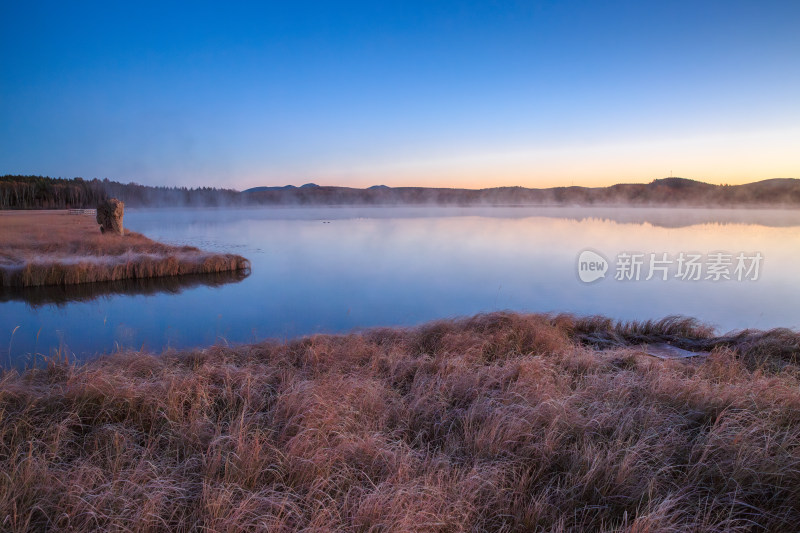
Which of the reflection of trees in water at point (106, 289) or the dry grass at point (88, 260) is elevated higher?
the dry grass at point (88, 260)

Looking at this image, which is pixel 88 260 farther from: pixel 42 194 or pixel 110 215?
pixel 42 194

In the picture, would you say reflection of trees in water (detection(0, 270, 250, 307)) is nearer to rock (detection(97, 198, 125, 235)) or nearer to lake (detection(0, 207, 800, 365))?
lake (detection(0, 207, 800, 365))

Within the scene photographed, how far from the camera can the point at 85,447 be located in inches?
123

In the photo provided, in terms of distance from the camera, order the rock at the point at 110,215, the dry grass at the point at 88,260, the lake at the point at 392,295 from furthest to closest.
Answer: the rock at the point at 110,215, the dry grass at the point at 88,260, the lake at the point at 392,295

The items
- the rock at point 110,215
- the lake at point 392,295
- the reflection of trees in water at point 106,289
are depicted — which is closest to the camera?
the lake at point 392,295

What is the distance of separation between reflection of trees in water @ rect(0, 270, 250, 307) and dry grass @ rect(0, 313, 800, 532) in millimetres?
7586

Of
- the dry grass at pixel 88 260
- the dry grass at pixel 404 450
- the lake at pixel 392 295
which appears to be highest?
the dry grass at pixel 88 260

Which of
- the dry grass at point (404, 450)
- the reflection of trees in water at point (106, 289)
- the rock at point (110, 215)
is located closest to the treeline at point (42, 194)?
the rock at point (110, 215)

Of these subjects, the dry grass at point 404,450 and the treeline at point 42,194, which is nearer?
the dry grass at point 404,450

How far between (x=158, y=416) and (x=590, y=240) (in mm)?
26826

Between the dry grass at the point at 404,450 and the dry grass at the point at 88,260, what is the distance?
9329 millimetres

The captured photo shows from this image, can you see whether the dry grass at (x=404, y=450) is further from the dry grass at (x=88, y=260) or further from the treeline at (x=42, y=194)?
the treeline at (x=42, y=194)

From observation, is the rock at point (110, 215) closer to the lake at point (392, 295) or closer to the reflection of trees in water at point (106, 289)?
the lake at point (392, 295)

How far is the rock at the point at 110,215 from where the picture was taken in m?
19.8
